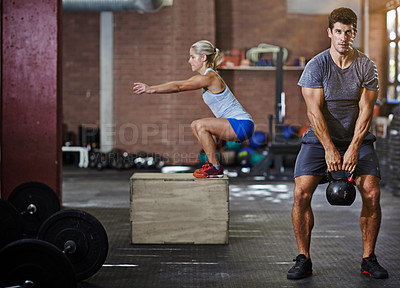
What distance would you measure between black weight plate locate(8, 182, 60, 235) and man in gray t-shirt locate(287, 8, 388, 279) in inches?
63.2

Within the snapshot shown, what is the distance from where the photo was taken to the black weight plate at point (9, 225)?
2842mm

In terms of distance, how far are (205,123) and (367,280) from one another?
4.08 feet

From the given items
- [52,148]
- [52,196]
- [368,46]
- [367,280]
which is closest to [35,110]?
[52,148]

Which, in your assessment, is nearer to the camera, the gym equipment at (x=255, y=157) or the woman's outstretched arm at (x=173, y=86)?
the woman's outstretched arm at (x=173, y=86)

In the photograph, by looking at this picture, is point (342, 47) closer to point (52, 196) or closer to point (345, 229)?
point (345, 229)

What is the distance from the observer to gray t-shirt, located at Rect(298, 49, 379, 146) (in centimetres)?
248

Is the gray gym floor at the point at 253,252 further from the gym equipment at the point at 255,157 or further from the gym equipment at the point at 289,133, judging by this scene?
the gym equipment at the point at 289,133

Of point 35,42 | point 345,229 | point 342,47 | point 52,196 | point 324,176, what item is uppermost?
point 35,42

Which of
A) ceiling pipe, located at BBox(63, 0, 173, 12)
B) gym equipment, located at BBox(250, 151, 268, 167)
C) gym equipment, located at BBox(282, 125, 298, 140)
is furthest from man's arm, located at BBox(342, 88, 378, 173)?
gym equipment, located at BBox(282, 125, 298, 140)

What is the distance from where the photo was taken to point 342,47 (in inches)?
95.7

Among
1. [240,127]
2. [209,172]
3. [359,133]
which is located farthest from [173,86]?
[359,133]

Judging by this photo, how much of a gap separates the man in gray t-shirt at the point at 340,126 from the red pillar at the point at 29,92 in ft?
7.43

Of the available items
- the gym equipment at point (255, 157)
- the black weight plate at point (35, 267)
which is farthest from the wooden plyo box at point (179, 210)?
the gym equipment at point (255, 157)

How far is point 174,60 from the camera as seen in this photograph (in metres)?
7.89
